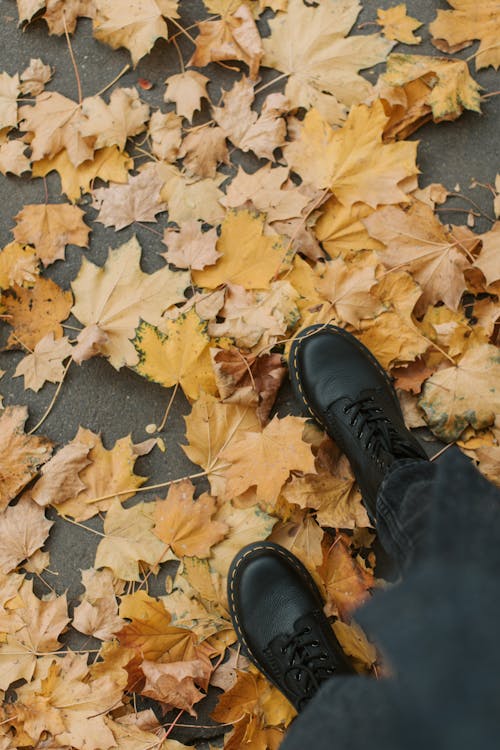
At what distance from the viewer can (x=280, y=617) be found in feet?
4.91

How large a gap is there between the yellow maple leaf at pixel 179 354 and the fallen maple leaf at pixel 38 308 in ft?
0.87

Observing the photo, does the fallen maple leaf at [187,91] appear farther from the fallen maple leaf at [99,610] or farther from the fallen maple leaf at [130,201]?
the fallen maple leaf at [99,610]

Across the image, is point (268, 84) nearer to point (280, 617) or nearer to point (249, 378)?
point (249, 378)

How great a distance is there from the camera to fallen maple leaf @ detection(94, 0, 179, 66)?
170 cm

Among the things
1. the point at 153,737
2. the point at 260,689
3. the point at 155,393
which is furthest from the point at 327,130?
the point at 153,737

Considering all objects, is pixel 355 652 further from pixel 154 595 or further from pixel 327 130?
pixel 327 130

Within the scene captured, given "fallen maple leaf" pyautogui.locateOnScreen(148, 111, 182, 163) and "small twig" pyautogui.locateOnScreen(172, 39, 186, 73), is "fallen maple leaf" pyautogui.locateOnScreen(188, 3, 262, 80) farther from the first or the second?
"fallen maple leaf" pyautogui.locateOnScreen(148, 111, 182, 163)

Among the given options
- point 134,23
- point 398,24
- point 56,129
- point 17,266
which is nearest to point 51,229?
point 17,266

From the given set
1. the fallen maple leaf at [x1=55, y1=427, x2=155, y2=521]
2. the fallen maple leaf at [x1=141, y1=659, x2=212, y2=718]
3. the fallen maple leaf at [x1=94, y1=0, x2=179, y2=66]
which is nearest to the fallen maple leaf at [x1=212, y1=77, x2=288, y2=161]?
the fallen maple leaf at [x1=94, y1=0, x2=179, y2=66]

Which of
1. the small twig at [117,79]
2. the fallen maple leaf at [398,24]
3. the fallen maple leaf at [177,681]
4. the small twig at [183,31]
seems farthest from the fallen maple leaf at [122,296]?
the fallen maple leaf at [398,24]

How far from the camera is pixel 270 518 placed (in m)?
1.54

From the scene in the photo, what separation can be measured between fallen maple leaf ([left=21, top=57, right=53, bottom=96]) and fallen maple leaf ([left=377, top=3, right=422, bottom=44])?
2.98 ft

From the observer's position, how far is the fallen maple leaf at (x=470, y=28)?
1.64 meters

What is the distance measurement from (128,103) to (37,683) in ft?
4.83
